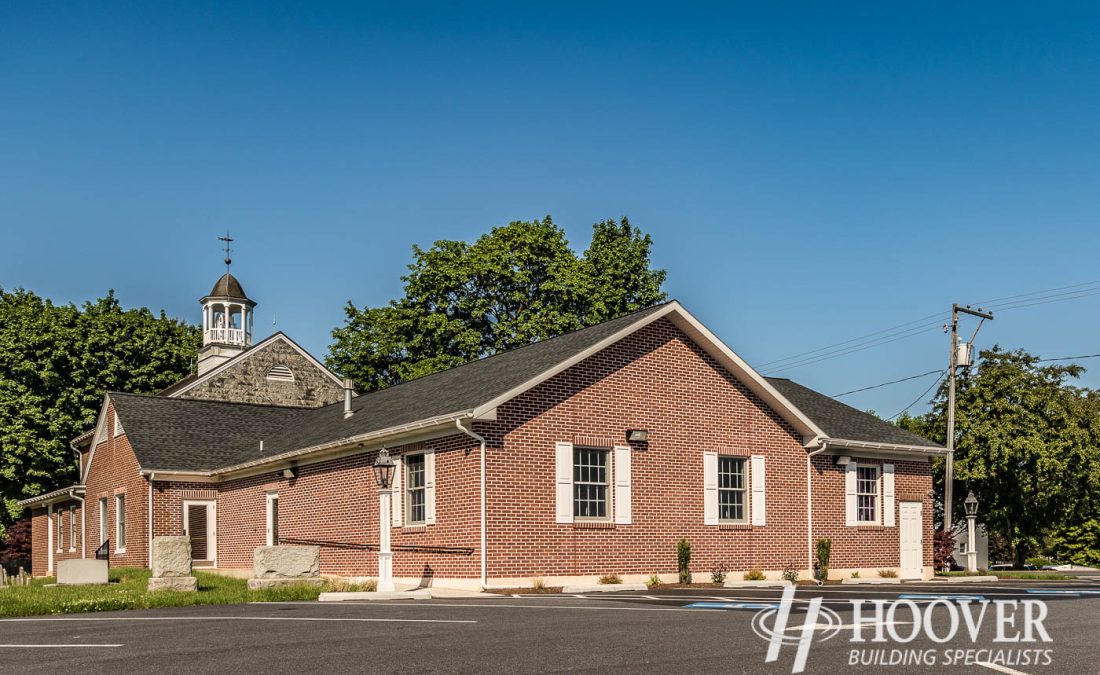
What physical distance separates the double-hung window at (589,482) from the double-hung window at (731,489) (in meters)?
3.18

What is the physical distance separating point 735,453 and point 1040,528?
22.9 m

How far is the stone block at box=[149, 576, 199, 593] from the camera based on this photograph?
72.4ft

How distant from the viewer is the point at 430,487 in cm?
2358

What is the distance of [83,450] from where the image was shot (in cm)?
4512

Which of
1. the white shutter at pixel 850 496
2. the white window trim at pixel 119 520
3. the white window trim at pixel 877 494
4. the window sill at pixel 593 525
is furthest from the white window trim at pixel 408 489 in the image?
the white window trim at pixel 119 520

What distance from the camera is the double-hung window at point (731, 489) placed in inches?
1017

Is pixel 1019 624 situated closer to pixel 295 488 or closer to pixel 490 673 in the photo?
pixel 490 673

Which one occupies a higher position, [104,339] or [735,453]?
[104,339]

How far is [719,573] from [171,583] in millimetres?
11386

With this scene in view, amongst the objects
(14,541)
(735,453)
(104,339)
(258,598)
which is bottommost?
(14,541)

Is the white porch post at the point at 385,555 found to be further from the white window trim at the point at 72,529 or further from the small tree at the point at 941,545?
the white window trim at the point at 72,529

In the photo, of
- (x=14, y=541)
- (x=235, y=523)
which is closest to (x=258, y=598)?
(x=235, y=523)

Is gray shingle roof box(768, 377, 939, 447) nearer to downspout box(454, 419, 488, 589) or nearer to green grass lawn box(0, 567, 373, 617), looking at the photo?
downspout box(454, 419, 488, 589)

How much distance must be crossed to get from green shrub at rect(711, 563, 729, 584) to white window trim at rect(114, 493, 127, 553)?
63.3ft
